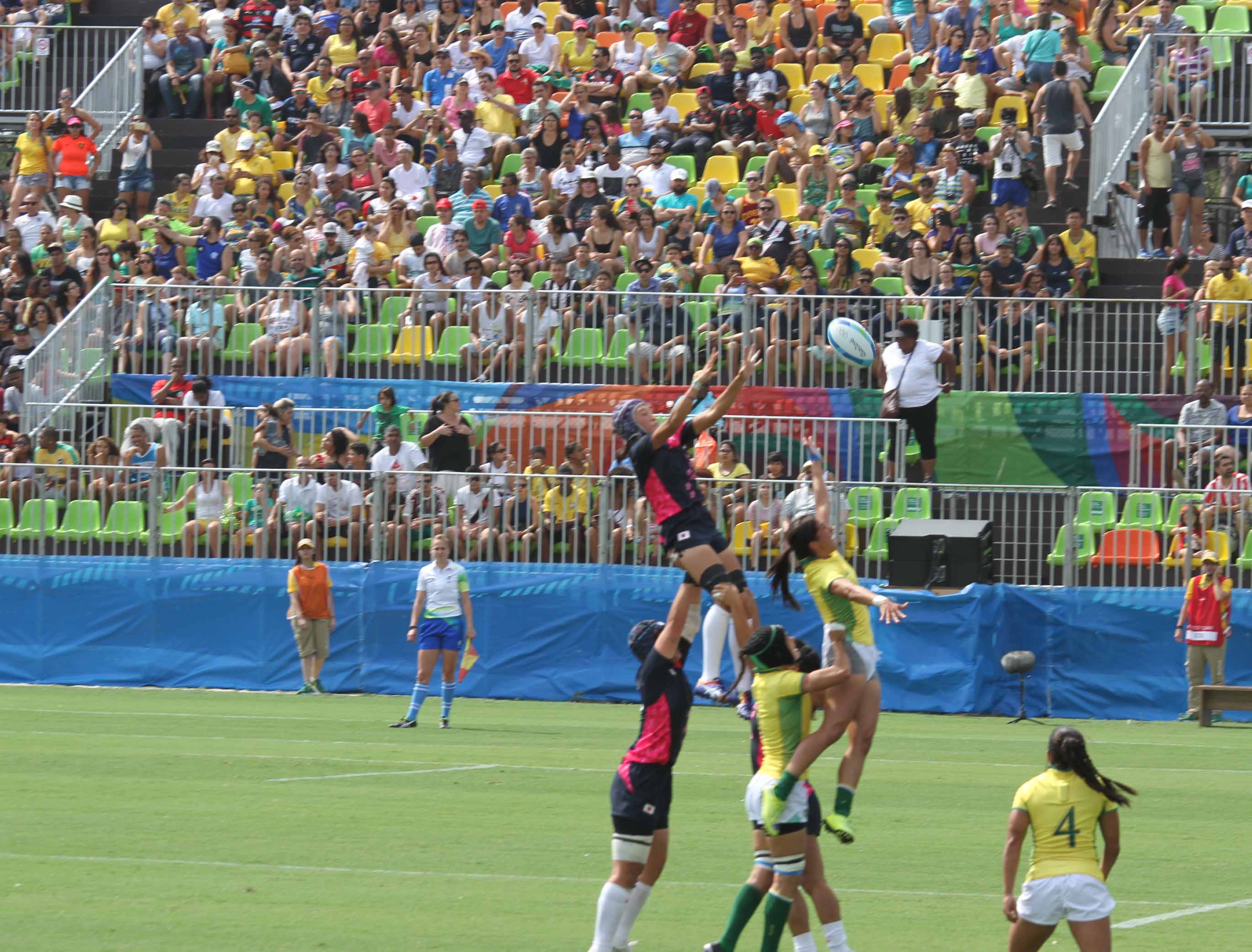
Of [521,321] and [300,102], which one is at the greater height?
[300,102]

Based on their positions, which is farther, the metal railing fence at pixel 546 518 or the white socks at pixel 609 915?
the metal railing fence at pixel 546 518

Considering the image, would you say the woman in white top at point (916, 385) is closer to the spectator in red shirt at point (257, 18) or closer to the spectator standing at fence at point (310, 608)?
the spectator standing at fence at point (310, 608)

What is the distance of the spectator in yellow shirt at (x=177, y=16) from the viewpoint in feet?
110

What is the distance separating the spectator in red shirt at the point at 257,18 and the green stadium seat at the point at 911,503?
1603cm

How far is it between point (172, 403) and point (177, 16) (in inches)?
405

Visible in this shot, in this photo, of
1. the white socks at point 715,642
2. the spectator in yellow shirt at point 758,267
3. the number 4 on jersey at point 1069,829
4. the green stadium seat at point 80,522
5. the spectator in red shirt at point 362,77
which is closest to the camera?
the number 4 on jersey at point 1069,829

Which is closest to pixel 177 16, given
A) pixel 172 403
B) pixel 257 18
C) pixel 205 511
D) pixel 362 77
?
pixel 257 18

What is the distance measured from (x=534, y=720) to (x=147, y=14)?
65.1 feet

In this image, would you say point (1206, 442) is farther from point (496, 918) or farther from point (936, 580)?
point (496, 918)

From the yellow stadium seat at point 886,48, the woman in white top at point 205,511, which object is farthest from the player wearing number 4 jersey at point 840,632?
the yellow stadium seat at point 886,48

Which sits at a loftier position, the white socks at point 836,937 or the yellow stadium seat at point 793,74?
the yellow stadium seat at point 793,74

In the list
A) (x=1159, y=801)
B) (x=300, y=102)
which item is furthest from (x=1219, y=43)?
(x=1159, y=801)

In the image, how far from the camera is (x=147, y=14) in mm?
35188

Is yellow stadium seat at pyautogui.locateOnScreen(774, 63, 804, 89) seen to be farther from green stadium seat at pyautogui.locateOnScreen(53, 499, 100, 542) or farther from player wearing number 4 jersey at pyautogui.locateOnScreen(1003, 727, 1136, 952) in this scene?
player wearing number 4 jersey at pyautogui.locateOnScreen(1003, 727, 1136, 952)
